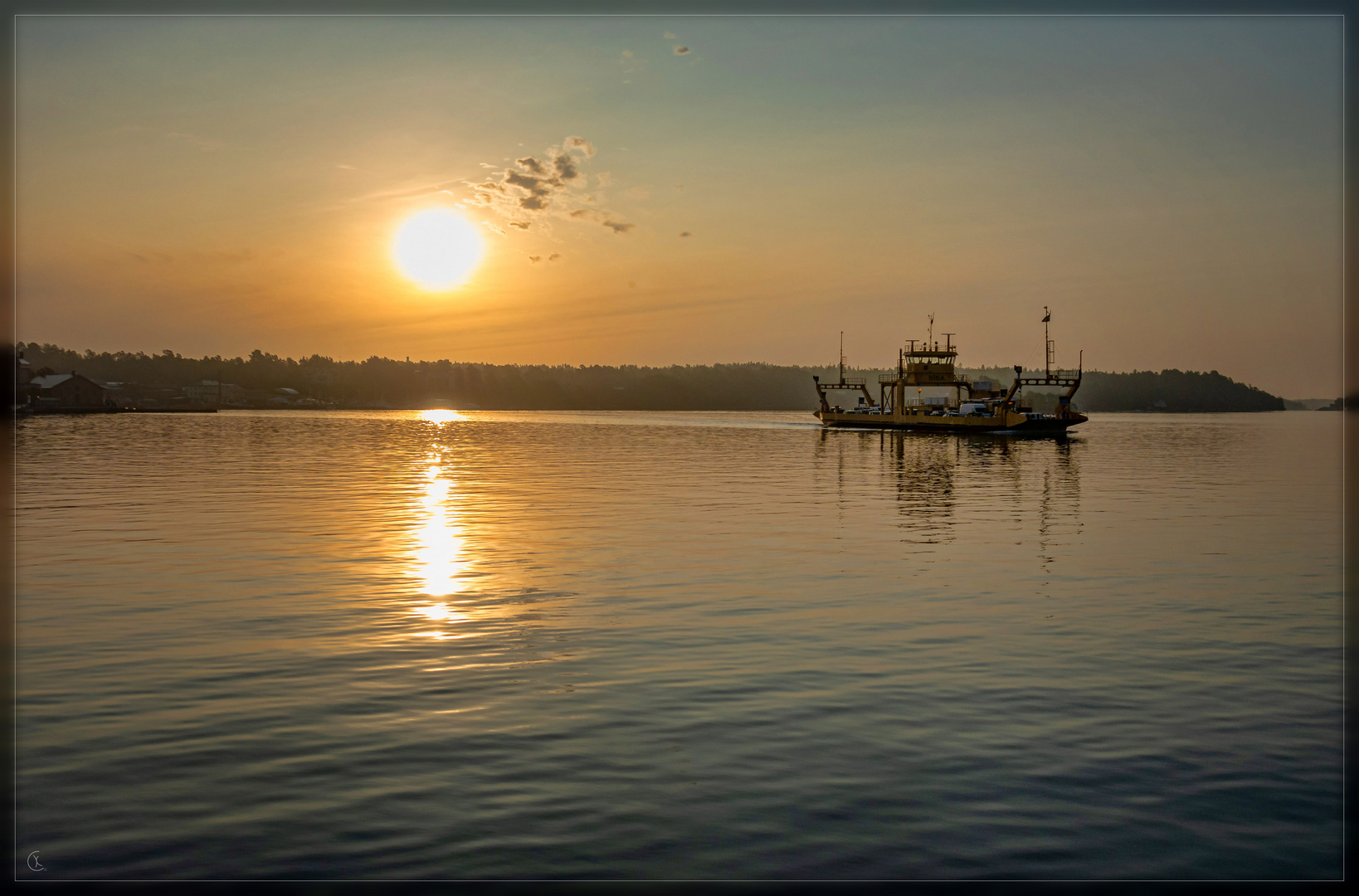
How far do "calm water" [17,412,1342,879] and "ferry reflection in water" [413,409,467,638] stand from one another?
191 millimetres

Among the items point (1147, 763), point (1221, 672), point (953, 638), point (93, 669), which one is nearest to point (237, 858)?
point (93, 669)

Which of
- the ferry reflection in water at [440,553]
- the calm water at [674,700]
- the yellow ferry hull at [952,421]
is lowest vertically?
the calm water at [674,700]

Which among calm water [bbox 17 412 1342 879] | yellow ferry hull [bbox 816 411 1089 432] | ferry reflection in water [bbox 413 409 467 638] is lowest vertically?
calm water [bbox 17 412 1342 879]

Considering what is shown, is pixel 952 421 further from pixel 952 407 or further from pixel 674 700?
pixel 674 700

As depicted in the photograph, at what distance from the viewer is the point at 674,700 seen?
11984 mm

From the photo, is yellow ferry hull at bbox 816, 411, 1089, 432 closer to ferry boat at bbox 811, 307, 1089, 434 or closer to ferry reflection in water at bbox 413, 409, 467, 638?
ferry boat at bbox 811, 307, 1089, 434

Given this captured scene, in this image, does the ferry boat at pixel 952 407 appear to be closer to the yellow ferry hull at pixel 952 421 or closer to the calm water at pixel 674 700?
the yellow ferry hull at pixel 952 421

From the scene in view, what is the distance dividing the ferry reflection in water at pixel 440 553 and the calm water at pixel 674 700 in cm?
19

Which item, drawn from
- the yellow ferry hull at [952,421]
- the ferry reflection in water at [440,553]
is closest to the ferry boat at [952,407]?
the yellow ferry hull at [952,421]

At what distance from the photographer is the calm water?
8102 millimetres

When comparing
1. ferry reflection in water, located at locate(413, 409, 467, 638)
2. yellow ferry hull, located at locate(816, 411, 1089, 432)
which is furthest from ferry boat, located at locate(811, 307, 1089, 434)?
ferry reflection in water, located at locate(413, 409, 467, 638)

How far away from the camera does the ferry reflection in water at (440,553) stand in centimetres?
1756

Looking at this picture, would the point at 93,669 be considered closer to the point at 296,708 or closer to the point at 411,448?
the point at 296,708

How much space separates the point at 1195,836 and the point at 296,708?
9353 millimetres
